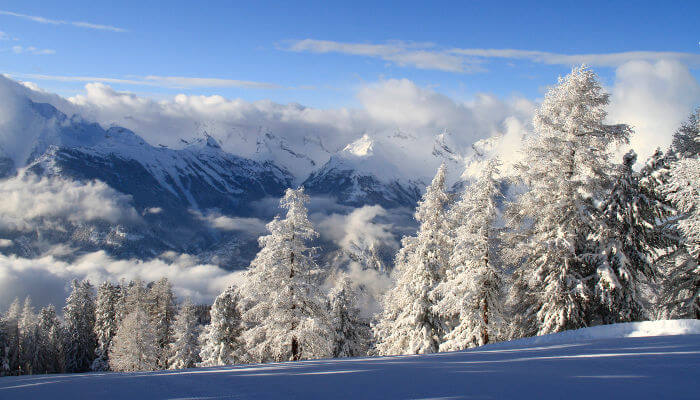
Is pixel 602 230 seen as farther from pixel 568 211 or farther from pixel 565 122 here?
pixel 565 122

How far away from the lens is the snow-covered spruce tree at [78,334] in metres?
63.8

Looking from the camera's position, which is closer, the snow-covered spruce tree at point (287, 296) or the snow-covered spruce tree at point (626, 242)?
the snow-covered spruce tree at point (626, 242)

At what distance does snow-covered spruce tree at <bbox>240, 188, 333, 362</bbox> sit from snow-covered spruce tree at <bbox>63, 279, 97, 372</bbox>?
179ft

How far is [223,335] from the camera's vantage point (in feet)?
127

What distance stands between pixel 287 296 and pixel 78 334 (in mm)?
57877

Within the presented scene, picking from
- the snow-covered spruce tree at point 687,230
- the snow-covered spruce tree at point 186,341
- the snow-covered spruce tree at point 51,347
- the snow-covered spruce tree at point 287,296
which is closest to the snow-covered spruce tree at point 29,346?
the snow-covered spruce tree at point 51,347

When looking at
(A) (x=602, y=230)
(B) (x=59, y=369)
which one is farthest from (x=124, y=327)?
(A) (x=602, y=230)

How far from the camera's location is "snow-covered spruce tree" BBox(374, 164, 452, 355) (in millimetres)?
24594

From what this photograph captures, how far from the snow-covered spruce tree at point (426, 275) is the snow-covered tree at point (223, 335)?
18.2m

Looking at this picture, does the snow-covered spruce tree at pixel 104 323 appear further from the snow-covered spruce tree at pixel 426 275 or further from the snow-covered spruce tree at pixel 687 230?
the snow-covered spruce tree at pixel 687 230

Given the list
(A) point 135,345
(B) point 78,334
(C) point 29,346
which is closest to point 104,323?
(B) point 78,334

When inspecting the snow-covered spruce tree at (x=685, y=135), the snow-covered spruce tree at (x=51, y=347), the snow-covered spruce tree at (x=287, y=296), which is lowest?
the snow-covered spruce tree at (x=51, y=347)

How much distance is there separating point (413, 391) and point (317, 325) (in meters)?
17.1

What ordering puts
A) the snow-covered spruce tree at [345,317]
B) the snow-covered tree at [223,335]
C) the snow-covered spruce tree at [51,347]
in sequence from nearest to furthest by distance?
1. the snow-covered spruce tree at [345,317]
2. the snow-covered tree at [223,335]
3. the snow-covered spruce tree at [51,347]
